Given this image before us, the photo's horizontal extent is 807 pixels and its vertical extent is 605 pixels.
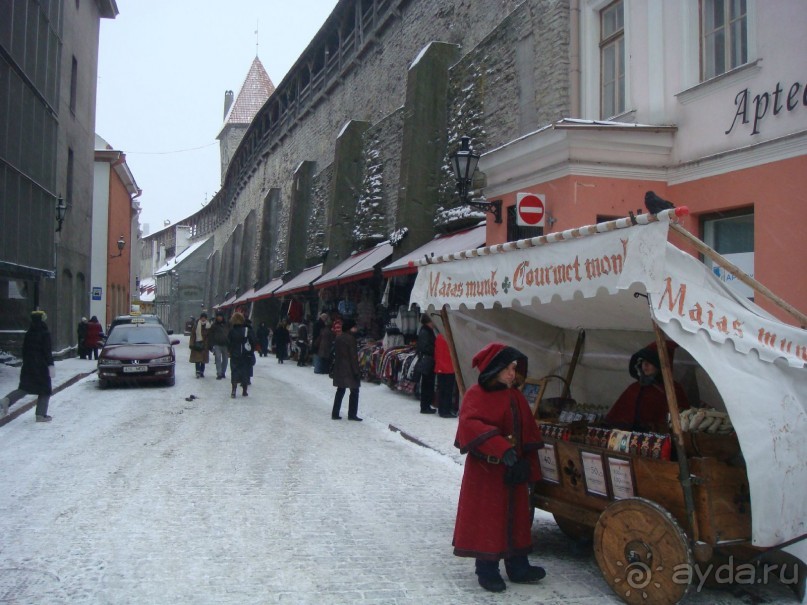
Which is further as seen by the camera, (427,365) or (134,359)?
(134,359)

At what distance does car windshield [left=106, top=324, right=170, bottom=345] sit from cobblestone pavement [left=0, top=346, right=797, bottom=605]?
603 cm

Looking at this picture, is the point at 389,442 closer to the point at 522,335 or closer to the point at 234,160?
the point at 522,335

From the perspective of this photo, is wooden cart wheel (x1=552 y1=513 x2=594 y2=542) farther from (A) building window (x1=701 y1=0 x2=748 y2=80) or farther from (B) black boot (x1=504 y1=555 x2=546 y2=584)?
(A) building window (x1=701 y1=0 x2=748 y2=80)

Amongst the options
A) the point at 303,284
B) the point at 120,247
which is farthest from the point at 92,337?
the point at 120,247

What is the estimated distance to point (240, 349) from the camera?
1505 cm

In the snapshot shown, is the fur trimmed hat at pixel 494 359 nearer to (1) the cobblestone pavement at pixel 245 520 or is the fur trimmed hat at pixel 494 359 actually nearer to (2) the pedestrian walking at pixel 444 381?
(1) the cobblestone pavement at pixel 245 520

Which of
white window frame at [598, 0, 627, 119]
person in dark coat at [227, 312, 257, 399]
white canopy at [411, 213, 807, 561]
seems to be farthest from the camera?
person in dark coat at [227, 312, 257, 399]

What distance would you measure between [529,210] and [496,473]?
6383 mm

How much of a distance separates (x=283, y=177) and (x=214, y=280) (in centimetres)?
2796

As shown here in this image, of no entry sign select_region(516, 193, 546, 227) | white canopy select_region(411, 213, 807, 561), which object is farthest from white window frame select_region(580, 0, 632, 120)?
white canopy select_region(411, 213, 807, 561)

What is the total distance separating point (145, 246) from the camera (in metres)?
110

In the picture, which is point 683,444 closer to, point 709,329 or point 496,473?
point 709,329

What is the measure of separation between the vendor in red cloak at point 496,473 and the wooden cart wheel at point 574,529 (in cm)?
61

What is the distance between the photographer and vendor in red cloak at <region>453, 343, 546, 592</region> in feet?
15.0
